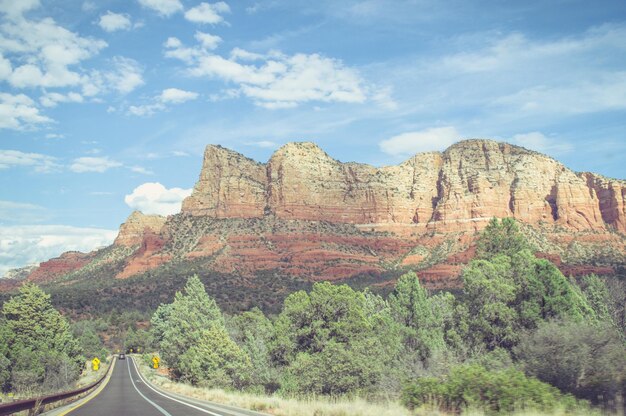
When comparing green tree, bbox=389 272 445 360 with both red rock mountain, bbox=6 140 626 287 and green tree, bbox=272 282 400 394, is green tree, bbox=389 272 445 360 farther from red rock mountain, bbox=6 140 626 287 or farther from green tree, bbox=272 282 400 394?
red rock mountain, bbox=6 140 626 287

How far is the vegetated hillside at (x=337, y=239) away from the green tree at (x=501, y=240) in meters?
69.8

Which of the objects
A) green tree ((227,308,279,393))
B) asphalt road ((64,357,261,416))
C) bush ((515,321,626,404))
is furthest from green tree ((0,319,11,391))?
bush ((515,321,626,404))

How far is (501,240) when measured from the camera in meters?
47.0

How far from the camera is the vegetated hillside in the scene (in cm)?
13112

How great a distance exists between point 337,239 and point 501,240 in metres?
131

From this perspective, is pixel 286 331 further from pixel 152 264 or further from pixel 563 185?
pixel 563 185

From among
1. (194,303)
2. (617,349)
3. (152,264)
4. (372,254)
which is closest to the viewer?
(617,349)

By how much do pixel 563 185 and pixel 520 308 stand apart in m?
165

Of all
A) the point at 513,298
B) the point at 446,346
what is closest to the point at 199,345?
the point at 446,346

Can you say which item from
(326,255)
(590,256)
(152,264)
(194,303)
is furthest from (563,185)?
(194,303)

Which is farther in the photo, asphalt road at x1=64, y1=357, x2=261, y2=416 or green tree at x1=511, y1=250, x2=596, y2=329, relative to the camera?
green tree at x1=511, y1=250, x2=596, y2=329

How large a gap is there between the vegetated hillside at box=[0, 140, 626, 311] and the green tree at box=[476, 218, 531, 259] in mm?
69784

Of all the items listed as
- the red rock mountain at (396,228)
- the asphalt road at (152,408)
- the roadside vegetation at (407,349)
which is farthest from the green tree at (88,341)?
the asphalt road at (152,408)

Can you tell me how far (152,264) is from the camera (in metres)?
158
